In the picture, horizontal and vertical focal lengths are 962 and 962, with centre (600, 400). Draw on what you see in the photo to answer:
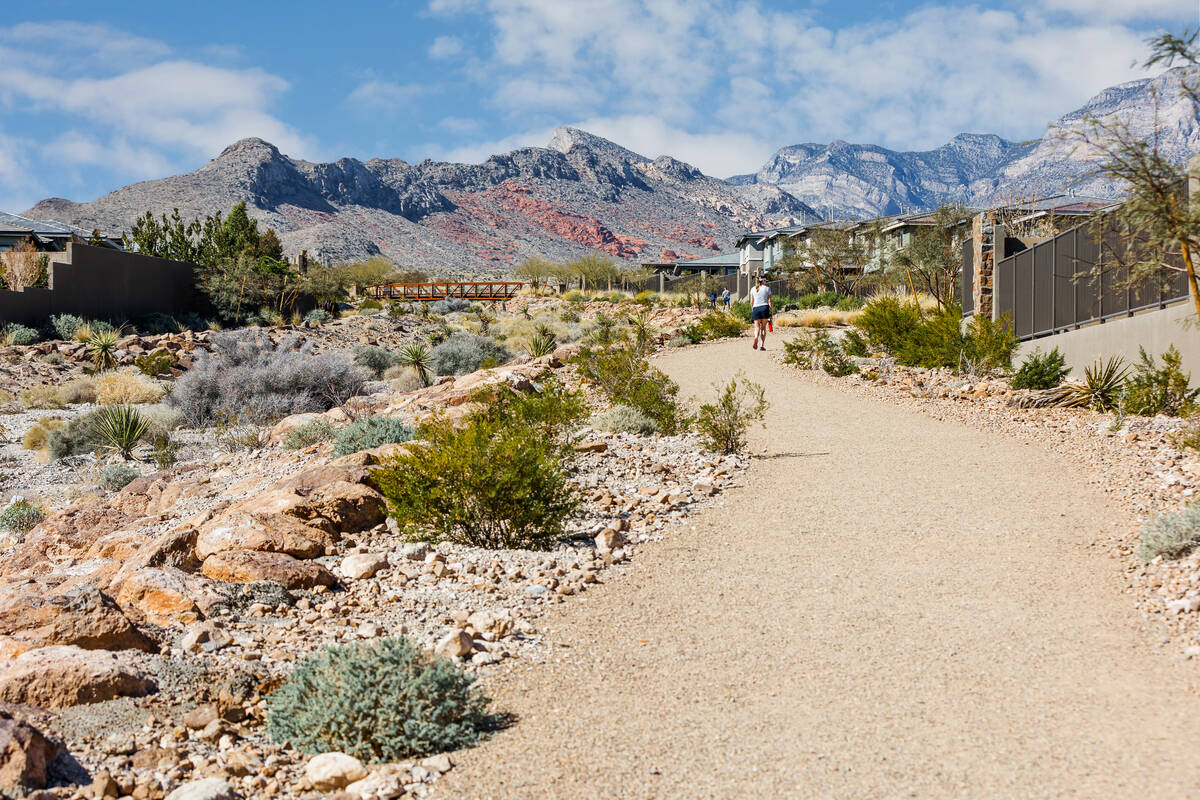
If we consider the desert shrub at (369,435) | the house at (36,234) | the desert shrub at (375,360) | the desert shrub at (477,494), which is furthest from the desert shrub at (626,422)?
the house at (36,234)

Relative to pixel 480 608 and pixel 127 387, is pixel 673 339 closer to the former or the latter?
pixel 127 387

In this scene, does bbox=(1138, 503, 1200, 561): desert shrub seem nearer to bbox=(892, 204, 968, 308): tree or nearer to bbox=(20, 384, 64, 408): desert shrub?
bbox=(20, 384, 64, 408): desert shrub

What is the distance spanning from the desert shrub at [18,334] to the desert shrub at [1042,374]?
84.0 ft

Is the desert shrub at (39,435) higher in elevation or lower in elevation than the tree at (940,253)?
lower

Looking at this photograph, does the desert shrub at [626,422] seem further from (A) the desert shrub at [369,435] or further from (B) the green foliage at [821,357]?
(B) the green foliage at [821,357]

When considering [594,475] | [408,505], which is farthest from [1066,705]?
[594,475]

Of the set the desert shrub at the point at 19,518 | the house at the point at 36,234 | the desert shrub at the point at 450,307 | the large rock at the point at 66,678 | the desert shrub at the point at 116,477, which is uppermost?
the house at the point at 36,234

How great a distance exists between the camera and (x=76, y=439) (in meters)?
16.5

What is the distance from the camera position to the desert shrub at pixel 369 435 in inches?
472

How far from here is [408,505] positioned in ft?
26.8

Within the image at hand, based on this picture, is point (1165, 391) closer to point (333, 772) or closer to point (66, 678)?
point (333, 772)

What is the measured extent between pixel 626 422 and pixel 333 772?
931cm

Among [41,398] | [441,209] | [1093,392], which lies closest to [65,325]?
[41,398]

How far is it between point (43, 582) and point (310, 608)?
2728mm
